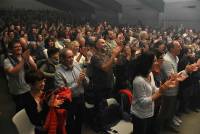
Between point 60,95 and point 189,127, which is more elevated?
point 60,95

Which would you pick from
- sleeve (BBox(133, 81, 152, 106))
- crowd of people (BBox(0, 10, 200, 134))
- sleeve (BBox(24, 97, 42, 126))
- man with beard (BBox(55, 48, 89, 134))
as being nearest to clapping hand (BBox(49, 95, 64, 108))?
crowd of people (BBox(0, 10, 200, 134))

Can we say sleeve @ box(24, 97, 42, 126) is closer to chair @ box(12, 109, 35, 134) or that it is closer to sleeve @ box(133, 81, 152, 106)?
chair @ box(12, 109, 35, 134)

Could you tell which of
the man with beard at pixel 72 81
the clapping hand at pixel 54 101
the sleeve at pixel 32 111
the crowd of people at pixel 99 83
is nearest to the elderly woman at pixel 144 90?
the crowd of people at pixel 99 83

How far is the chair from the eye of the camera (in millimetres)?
2547

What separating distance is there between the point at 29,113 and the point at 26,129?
19 cm

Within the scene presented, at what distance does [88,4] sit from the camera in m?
17.8

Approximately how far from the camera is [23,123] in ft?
8.47

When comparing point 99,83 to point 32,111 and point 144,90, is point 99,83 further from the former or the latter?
point 32,111

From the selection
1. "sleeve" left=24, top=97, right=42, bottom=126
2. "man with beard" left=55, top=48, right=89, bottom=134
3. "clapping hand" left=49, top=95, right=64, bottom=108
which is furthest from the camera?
"man with beard" left=55, top=48, right=89, bottom=134

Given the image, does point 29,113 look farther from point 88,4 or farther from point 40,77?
point 88,4

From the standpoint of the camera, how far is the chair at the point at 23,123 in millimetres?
2547

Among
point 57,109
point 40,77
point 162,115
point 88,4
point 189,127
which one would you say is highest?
point 88,4

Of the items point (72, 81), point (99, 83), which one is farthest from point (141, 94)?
point (99, 83)

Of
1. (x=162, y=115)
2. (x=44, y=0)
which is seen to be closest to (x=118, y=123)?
(x=162, y=115)
